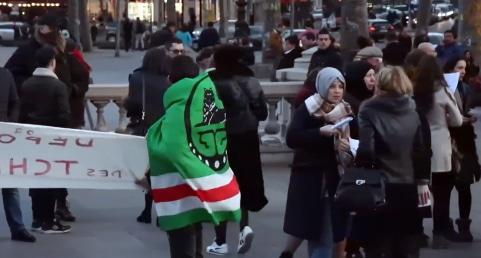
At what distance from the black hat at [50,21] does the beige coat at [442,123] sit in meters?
3.88

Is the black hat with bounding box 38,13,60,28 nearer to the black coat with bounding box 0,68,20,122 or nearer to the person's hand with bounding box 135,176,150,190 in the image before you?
the black coat with bounding box 0,68,20,122

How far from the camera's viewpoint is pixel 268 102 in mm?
15000

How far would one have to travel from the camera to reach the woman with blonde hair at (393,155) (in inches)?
306

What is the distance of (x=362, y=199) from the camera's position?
299 inches

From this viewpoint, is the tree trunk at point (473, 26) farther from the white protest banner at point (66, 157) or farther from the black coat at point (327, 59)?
the white protest banner at point (66, 157)

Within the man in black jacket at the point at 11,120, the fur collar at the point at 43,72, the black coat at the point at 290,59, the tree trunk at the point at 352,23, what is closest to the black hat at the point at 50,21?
the fur collar at the point at 43,72

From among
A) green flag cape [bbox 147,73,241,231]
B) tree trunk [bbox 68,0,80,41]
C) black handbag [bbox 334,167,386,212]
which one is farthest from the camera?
tree trunk [bbox 68,0,80,41]

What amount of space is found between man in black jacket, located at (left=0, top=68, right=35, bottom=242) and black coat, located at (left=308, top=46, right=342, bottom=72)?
5.25 metres

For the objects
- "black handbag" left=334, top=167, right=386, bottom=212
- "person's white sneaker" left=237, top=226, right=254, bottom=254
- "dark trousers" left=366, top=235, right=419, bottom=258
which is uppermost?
"black handbag" left=334, top=167, right=386, bottom=212

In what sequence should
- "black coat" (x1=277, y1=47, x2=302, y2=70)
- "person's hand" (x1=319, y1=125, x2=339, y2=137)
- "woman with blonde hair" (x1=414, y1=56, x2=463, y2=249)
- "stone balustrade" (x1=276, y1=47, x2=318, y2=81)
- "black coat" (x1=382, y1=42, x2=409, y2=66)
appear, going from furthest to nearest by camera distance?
"black coat" (x1=277, y1=47, x2=302, y2=70)
"stone balustrade" (x1=276, y1=47, x2=318, y2=81)
"black coat" (x1=382, y1=42, x2=409, y2=66)
"woman with blonde hair" (x1=414, y1=56, x2=463, y2=249)
"person's hand" (x1=319, y1=125, x2=339, y2=137)

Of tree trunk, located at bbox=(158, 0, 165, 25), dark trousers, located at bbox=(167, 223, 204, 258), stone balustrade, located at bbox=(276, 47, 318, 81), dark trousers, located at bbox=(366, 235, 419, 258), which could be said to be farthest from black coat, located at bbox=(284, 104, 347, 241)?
tree trunk, located at bbox=(158, 0, 165, 25)

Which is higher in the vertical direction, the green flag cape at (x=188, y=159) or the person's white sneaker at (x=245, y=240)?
the green flag cape at (x=188, y=159)

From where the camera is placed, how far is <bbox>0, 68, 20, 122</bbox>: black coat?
32.5 ft

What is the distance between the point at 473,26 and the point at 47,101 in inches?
582
